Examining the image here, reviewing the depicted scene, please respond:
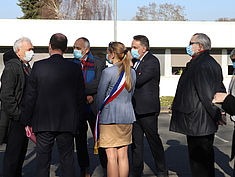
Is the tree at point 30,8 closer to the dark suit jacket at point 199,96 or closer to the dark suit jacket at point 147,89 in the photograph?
the dark suit jacket at point 147,89

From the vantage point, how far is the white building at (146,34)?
19.7 meters

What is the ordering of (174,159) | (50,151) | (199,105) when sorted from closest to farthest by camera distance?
(50,151), (199,105), (174,159)

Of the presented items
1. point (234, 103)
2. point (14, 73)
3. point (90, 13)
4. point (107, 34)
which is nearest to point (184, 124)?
point (234, 103)

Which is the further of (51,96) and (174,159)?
(174,159)

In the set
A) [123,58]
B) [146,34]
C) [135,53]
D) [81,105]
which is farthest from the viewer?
[146,34]

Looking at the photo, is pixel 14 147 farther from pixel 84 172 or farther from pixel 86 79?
pixel 86 79

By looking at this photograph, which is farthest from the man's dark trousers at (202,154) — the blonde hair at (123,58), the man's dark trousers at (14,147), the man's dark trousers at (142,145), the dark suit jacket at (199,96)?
the man's dark trousers at (14,147)

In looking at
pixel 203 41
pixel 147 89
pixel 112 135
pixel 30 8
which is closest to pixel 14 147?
pixel 112 135

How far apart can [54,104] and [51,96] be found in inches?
3.5

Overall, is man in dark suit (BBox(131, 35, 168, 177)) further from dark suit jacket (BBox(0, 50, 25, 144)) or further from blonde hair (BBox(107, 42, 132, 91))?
dark suit jacket (BBox(0, 50, 25, 144))

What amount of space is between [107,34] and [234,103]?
1725cm

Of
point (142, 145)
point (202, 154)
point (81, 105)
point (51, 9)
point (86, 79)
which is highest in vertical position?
point (51, 9)

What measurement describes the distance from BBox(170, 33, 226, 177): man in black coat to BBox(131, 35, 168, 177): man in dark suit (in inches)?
29.6

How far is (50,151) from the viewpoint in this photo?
12.9ft
